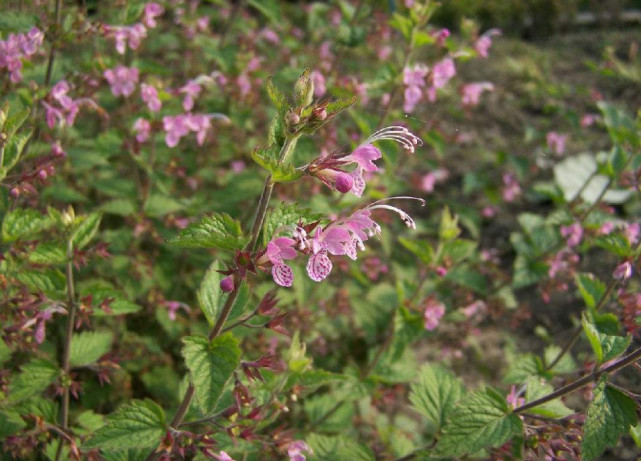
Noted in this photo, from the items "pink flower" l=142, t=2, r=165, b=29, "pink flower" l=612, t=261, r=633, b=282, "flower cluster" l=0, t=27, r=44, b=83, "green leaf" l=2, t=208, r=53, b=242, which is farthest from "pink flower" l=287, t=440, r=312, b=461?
"pink flower" l=142, t=2, r=165, b=29

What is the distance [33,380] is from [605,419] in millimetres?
1917

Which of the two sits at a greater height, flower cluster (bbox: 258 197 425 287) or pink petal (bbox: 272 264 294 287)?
flower cluster (bbox: 258 197 425 287)

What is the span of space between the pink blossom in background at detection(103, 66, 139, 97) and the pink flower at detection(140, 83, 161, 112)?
0.10 metres

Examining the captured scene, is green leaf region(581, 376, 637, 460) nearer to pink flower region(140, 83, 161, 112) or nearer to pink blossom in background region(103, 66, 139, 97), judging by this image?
pink flower region(140, 83, 161, 112)

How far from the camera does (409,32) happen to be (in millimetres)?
3082

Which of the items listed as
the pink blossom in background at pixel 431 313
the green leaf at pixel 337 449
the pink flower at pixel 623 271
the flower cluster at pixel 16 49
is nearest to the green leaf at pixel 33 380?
the green leaf at pixel 337 449

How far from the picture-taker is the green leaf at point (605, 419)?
1.67 metres

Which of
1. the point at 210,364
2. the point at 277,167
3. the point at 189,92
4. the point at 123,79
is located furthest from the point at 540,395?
the point at 123,79

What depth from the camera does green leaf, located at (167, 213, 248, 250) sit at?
143 cm

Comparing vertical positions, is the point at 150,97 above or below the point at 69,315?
above

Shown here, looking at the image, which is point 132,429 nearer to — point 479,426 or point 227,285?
point 227,285

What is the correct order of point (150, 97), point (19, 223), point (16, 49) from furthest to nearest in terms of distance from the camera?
point (150, 97)
point (16, 49)
point (19, 223)

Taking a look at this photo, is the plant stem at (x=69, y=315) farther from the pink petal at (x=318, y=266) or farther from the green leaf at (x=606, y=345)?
the green leaf at (x=606, y=345)

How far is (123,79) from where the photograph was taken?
2830mm
